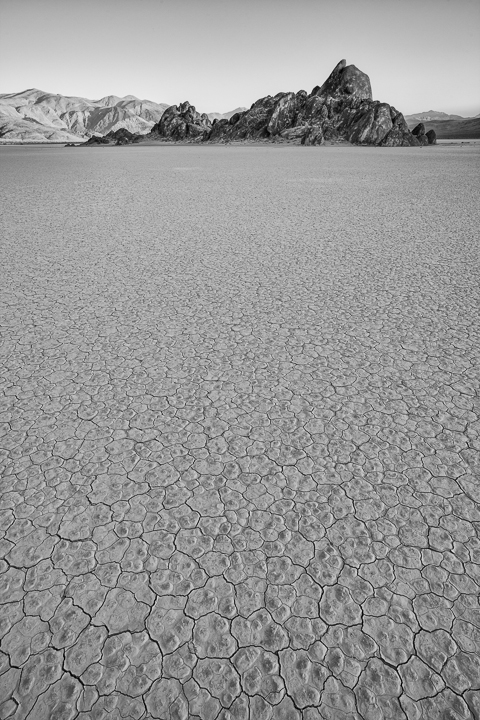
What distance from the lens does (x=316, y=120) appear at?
71688mm

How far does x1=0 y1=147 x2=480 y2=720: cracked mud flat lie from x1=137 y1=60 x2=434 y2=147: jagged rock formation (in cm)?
6474

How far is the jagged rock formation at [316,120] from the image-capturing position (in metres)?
61.7

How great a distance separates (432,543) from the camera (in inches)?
77.4

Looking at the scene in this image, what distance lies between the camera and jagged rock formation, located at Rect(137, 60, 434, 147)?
61.7 m

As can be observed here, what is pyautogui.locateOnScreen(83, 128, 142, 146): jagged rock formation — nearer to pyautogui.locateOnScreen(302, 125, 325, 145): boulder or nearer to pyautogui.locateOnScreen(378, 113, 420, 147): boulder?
pyautogui.locateOnScreen(302, 125, 325, 145): boulder

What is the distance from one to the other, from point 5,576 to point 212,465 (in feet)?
3.61

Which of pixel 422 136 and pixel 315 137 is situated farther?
pixel 422 136

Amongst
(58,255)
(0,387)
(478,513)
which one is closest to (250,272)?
(58,255)

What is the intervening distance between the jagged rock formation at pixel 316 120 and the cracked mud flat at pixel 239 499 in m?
64.7

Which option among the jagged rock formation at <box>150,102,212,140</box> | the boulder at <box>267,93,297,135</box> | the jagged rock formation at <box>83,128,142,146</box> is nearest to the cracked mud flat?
the boulder at <box>267,93,297,135</box>

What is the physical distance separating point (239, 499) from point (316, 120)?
81.9 meters

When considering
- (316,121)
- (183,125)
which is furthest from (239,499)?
(183,125)

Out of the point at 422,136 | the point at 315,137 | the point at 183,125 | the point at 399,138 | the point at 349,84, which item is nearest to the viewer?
the point at 399,138

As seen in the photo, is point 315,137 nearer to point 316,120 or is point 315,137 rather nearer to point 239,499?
point 316,120
